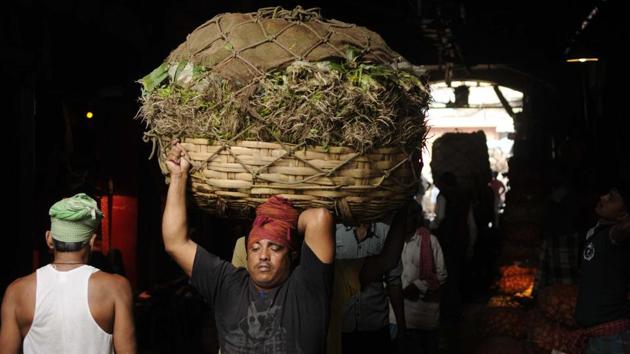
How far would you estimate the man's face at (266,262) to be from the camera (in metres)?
3.57

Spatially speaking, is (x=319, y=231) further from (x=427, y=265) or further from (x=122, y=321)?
(x=427, y=265)

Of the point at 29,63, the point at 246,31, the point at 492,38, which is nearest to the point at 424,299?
the point at 29,63

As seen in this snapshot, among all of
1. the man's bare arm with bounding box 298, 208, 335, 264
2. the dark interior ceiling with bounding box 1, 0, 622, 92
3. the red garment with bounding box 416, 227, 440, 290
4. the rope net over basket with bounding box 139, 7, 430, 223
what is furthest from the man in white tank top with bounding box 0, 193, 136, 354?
the red garment with bounding box 416, 227, 440, 290

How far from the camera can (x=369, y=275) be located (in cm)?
431

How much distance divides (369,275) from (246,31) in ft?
4.97

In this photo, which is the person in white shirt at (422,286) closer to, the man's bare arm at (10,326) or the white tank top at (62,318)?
the white tank top at (62,318)

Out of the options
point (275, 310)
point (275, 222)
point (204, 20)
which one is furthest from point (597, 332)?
point (204, 20)

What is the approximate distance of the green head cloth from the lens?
4.26 metres

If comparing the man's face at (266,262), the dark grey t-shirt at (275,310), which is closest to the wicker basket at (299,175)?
the man's face at (266,262)

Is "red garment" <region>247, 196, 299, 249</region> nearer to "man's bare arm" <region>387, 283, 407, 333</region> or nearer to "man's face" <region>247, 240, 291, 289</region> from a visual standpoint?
"man's face" <region>247, 240, 291, 289</region>

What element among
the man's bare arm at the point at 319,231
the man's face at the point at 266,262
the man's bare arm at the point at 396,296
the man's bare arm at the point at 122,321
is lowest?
the man's bare arm at the point at 396,296

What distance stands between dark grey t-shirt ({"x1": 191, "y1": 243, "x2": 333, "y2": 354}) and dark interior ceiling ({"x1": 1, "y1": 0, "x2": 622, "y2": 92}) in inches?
123

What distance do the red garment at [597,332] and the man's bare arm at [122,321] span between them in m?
3.76

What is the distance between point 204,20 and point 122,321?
5.89m
